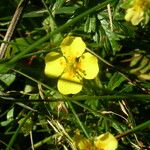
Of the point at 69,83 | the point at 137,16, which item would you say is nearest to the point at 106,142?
the point at 69,83

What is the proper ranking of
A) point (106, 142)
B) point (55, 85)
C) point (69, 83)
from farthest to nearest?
point (55, 85), point (69, 83), point (106, 142)

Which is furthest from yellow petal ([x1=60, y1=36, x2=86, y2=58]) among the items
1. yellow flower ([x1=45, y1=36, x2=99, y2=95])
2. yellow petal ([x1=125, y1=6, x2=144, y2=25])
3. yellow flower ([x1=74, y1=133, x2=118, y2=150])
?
yellow flower ([x1=74, y1=133, x2=118, y2=150])

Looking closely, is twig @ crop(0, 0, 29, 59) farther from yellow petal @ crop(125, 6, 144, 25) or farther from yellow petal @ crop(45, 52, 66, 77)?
yellow petal @ crop(125, 6, 144, 25)

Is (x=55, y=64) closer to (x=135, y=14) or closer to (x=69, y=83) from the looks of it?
(x=69, y=83)

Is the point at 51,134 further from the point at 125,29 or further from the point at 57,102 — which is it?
the point at 125,29

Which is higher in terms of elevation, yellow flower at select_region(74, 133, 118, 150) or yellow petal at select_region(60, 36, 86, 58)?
yellow petal at select_region(60, 36, 86, 58)

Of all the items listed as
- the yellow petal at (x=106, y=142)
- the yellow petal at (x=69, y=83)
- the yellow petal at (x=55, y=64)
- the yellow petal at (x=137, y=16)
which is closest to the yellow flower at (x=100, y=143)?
the yellow petal at (x=106, y=142)
